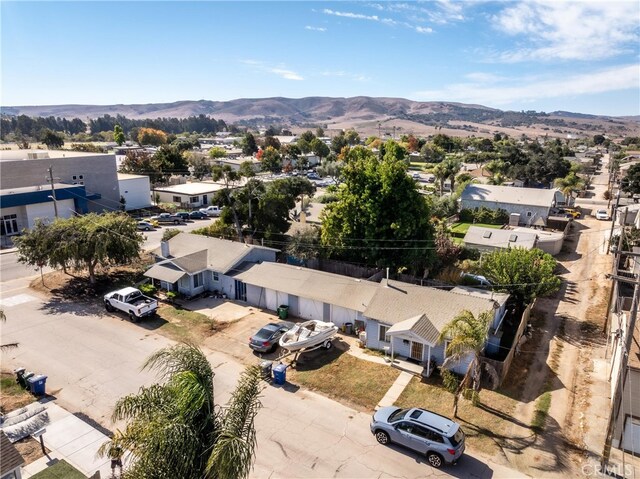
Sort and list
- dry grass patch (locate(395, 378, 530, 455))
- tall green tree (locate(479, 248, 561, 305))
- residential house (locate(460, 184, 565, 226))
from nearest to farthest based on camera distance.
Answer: dry grass patch (locate(395, 378, 530, 455)) < tall green tree (locate(479, 248, 561, 305)) < residential house (locate(460, 184, 565, 226))

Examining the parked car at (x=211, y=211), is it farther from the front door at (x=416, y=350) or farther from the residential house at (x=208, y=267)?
the front door at (x=416, y=350)

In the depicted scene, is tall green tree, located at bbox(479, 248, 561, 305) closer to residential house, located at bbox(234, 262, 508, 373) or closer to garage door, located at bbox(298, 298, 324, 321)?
residential house, located at bbox(234, 262, 508, 373)

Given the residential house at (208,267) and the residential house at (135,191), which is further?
the residential house at (135,191)

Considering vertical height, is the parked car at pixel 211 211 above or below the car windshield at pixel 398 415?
below

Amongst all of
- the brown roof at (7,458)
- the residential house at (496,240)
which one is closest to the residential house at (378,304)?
the residential house at (496,240)

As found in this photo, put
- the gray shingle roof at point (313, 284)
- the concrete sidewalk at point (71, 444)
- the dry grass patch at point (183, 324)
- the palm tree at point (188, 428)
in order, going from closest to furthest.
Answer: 1. the palm tree at point (188, 428)
2. the concrete sidewalk at point (71, 444)
3. the dry grass patch at point (183, 324)
4. the gray shingle roof at point (313, 284)

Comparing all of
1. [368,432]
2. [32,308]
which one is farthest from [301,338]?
[32,308]

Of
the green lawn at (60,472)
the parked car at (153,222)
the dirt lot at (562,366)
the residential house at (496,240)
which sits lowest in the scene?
the dirt lot at (562,366)

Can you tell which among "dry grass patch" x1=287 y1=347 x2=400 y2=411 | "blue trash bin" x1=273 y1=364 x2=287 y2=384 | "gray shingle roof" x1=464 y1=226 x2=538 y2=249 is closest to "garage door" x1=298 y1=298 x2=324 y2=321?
"dry grass patch" x1=287 y1=347 x2=400 y2=411
